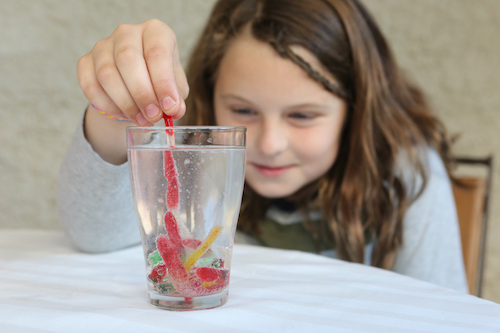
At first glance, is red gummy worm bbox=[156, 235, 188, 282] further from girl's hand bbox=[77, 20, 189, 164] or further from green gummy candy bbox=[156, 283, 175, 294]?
girl's hand bbox=[77, 20, 189, 164]

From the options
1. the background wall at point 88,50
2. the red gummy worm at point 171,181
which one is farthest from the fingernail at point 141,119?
the background wall at point 88,50

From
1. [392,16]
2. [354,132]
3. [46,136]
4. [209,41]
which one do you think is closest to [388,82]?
[354,132]

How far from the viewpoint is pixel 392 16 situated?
160 centimetres

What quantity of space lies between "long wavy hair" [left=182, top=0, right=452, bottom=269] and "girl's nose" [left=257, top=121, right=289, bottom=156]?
131 millimetres

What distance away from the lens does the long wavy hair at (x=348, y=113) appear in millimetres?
934

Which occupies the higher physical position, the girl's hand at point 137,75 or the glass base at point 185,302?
the girl's hand at point 137,75

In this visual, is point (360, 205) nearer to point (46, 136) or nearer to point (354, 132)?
point (354, 132)

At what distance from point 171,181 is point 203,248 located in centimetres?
6

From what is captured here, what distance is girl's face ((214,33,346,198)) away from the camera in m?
0.88

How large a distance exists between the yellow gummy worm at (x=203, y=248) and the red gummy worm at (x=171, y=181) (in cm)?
4

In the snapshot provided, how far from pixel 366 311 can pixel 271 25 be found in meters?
0.70

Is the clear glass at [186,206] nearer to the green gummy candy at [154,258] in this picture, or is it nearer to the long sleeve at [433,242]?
the green gummy candy at [154,258]

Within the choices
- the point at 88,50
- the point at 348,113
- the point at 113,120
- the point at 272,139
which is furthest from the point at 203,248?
the point at 88,50

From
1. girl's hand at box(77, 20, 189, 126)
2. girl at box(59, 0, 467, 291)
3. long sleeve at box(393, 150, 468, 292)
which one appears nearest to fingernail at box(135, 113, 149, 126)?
girl's hand at box(77, 20, 189, 126)
